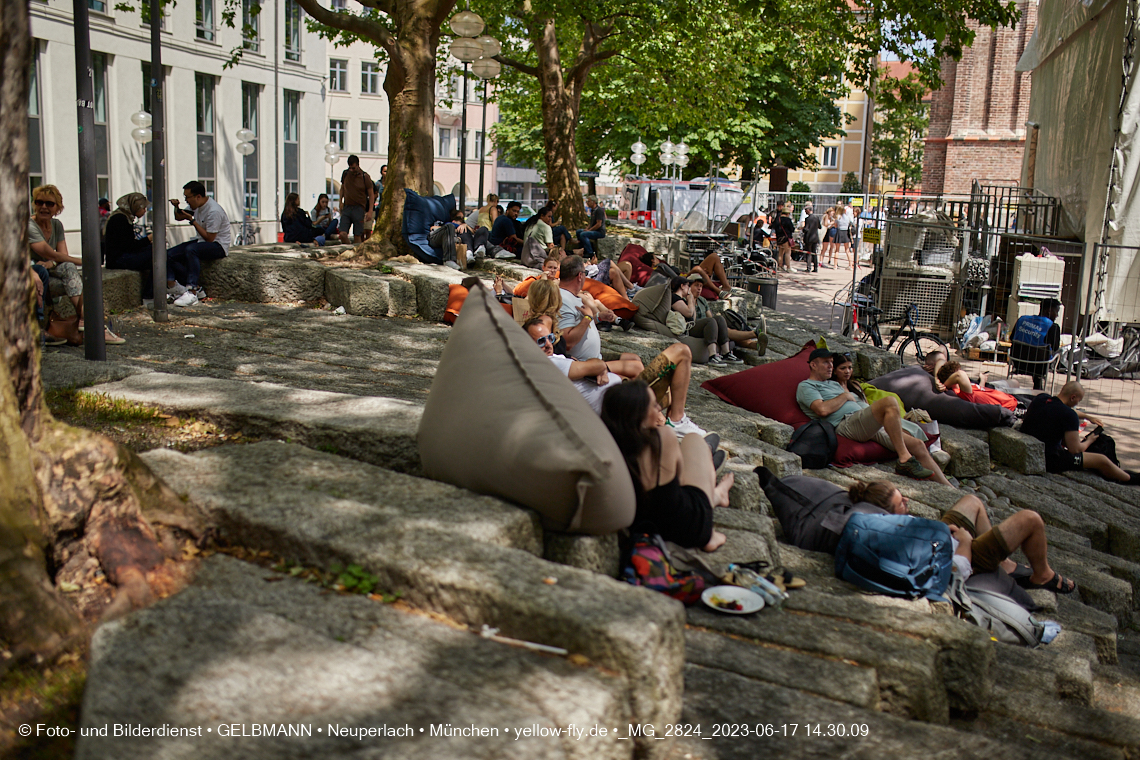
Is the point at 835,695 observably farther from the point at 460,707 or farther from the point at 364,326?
the point at 364,326

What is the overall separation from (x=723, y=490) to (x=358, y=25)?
9182 millimetres

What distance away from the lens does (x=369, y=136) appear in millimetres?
51656

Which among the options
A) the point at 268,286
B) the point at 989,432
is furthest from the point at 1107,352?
the point at 268,286

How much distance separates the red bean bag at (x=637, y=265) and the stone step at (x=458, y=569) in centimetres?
1139

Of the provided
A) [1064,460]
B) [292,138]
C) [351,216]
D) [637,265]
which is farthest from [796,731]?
[292,138]

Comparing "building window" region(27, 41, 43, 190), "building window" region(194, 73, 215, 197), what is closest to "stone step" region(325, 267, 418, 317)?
"building window" region(27, 41, 43, 190)

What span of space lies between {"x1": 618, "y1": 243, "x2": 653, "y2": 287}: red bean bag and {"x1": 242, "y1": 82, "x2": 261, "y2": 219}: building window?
19994 mm

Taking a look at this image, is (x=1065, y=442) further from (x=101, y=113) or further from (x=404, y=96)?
(x=101, y=113)

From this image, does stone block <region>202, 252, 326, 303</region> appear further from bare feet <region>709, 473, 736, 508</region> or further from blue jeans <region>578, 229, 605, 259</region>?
blue jeans <region>578, 229, 605, 259</region>

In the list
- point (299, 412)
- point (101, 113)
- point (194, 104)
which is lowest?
point (299, 412)

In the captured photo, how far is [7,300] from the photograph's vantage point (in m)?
3.16

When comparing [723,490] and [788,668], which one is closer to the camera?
[788,668]

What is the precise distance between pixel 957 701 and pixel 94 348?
569 cm

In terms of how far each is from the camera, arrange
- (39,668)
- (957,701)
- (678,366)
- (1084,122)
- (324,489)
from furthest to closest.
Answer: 1. (1084,122)
2. (678,366)
3. (957,701)
4. (324,489)
5. (39,668)
